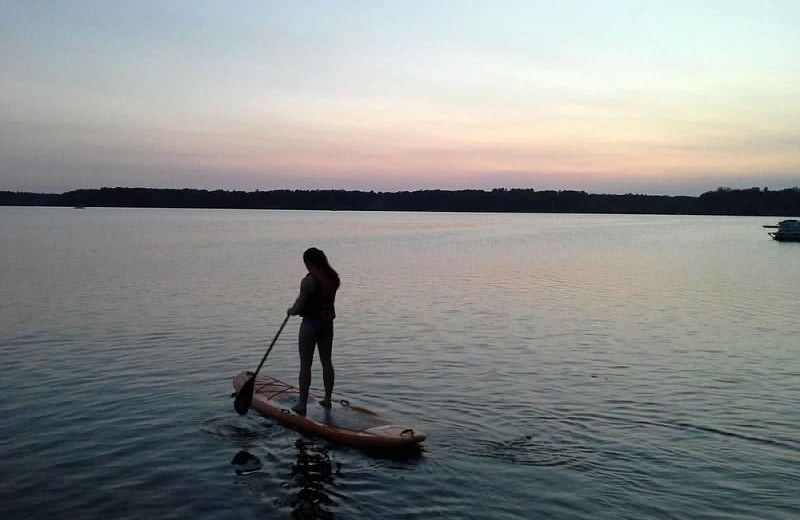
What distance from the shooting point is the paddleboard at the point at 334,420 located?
8.70 m

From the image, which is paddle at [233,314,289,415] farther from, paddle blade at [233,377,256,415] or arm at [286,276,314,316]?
arm at [286,276,314,316]

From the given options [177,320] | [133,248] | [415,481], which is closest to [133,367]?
[177,320]

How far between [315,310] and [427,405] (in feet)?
9.32

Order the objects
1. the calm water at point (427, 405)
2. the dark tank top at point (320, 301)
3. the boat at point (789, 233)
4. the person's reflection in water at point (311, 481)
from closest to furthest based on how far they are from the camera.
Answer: the person's reflection in water at point (311, 481)
the calm water at point (427, 405)
the dark tank top at point (320, 301)
the boat at point (789, 233)

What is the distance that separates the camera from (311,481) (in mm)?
7922

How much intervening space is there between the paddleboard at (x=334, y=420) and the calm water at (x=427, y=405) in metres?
0.19

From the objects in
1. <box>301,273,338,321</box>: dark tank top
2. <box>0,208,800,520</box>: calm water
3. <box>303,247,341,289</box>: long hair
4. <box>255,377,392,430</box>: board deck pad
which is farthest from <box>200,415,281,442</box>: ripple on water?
<box>303,247,341,289</box>: long hair

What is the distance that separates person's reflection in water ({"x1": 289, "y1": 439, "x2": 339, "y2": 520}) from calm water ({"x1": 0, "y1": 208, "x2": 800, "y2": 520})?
0.03 metres

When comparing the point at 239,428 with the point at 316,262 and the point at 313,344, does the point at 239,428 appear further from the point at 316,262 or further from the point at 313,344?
the point at 316,262

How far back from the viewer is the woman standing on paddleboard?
915 cm

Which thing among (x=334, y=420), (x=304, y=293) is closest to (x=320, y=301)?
(x=304, y=293)

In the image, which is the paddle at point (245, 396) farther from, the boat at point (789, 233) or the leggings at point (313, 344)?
the boat at point (789, 233)

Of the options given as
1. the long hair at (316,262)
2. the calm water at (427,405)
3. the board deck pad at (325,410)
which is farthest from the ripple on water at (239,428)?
the long hair at (316,262)

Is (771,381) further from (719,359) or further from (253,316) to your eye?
(253,316)
